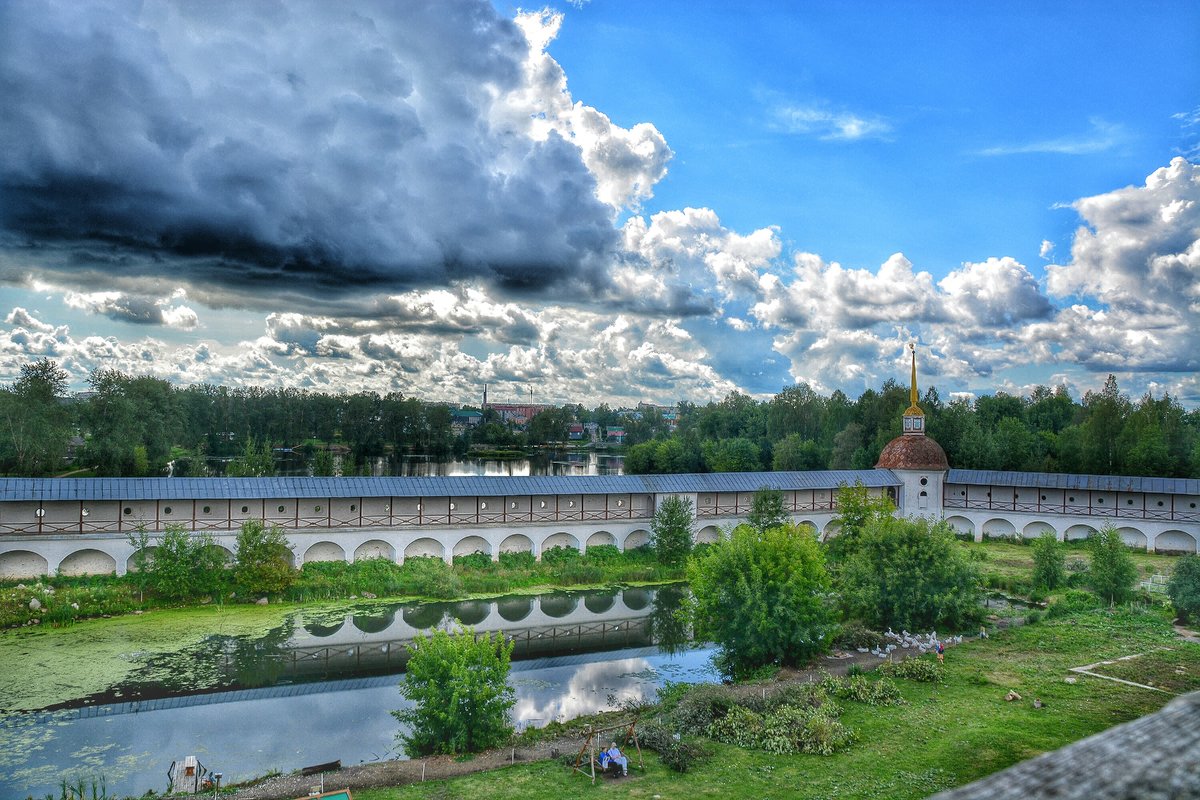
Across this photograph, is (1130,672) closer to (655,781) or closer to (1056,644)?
(1056,644)

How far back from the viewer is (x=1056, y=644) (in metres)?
20.7

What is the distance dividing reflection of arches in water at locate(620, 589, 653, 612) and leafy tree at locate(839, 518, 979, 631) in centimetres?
770

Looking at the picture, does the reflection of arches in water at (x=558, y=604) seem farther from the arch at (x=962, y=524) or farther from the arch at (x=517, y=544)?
the arch at (x=962, y=524)

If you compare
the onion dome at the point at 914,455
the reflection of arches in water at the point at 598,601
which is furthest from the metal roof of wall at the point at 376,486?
the reflection of arches in water at the point at 598,601

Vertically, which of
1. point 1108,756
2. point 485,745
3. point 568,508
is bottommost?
point 485,745

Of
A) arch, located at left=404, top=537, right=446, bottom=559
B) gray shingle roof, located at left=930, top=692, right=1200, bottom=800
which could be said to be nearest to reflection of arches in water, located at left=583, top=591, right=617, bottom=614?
arch, located at left=404, top=537, right=446, bottom=559

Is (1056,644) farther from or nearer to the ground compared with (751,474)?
nearer to the ground

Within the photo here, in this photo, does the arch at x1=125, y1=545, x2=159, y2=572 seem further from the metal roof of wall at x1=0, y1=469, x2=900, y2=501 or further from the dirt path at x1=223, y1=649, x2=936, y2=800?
the dirt path at x1=223, y1=649, x2=936, y2=800

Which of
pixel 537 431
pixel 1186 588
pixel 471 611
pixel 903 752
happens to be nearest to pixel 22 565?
pixel 471 611

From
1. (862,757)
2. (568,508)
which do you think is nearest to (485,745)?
(862,757)

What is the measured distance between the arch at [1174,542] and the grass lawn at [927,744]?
18.5 m

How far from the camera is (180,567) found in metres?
24.6

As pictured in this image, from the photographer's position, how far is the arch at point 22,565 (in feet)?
81.8

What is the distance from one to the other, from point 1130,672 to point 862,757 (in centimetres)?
906
